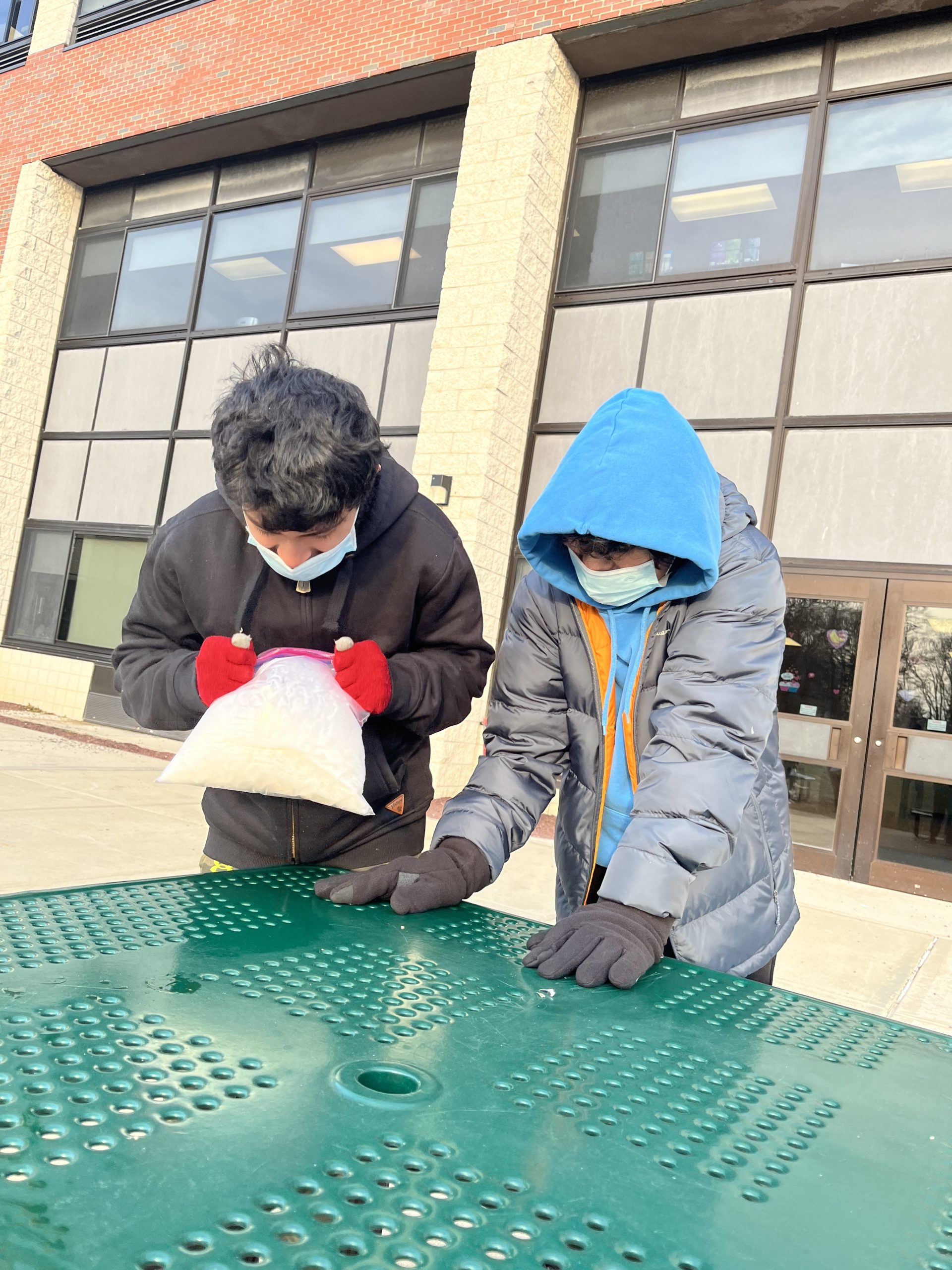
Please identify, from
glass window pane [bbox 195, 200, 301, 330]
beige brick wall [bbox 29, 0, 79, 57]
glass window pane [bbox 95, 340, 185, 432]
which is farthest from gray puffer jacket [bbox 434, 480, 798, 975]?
beige brick wall [bbox 29, 0, 79, 57]

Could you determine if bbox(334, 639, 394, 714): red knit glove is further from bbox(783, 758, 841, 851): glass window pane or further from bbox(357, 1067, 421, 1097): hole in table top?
bbox(783, 758, 841, 851): glass window pane

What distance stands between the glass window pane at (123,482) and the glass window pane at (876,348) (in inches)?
286

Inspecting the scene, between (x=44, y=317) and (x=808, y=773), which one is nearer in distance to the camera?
(x=808, y=773)

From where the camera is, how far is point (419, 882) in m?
1.67

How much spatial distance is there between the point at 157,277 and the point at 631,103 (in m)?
6.17

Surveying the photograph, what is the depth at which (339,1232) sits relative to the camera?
668 millimetres

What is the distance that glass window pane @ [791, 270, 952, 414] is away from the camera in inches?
270

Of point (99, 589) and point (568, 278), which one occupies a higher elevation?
point (568, 278)

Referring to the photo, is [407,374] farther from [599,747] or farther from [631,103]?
[599,747]

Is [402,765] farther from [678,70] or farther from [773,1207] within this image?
[678,70]

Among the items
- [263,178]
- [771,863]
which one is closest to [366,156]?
[263,178]

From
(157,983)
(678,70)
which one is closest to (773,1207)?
(157,983)

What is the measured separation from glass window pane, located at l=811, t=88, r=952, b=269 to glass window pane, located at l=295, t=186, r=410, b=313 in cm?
411

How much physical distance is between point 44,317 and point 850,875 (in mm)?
11505
